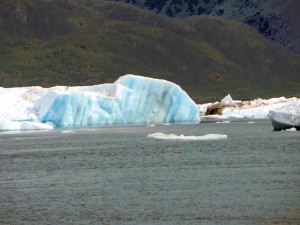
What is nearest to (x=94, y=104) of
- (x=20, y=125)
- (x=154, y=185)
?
(x=20, y=125)

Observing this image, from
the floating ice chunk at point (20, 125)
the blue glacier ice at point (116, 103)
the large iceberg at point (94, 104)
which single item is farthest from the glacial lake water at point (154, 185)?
→ the floating ice chunk at point (20, 125)

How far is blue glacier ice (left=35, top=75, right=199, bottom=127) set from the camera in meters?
82.0

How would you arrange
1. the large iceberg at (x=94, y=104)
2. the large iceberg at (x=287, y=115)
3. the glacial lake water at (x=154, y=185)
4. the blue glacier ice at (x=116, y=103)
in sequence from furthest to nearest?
the large iceberg at (x=94, y=104) → the blue glacier ice at (x=116, y=103) → the large iceberg at (x=287, y=115) → the glacial lake water at (x=154, y=185)

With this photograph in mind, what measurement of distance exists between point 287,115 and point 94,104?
3147 cm

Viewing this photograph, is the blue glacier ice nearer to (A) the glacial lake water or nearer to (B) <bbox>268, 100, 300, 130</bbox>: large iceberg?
(B) <bbox>268, 100, 300, 130</bbox>: large iceberg

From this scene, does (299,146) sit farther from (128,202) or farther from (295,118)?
(128,202)

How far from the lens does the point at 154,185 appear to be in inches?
1139

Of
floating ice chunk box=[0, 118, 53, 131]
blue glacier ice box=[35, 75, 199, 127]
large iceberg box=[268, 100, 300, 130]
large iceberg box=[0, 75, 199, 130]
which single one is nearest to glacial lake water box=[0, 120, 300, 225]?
large iceberg box=[268, 100, 300, 130]

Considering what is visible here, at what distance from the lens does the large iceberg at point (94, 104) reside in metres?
82.1

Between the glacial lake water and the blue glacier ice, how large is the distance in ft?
108

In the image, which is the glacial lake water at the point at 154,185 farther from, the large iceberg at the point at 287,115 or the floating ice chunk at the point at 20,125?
the floating ice chunk at the point at 20,125

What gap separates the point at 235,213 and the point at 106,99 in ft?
205

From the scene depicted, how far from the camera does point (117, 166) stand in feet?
123

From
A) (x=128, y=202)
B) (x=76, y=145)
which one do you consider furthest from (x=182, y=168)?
(x=76, y=145)
